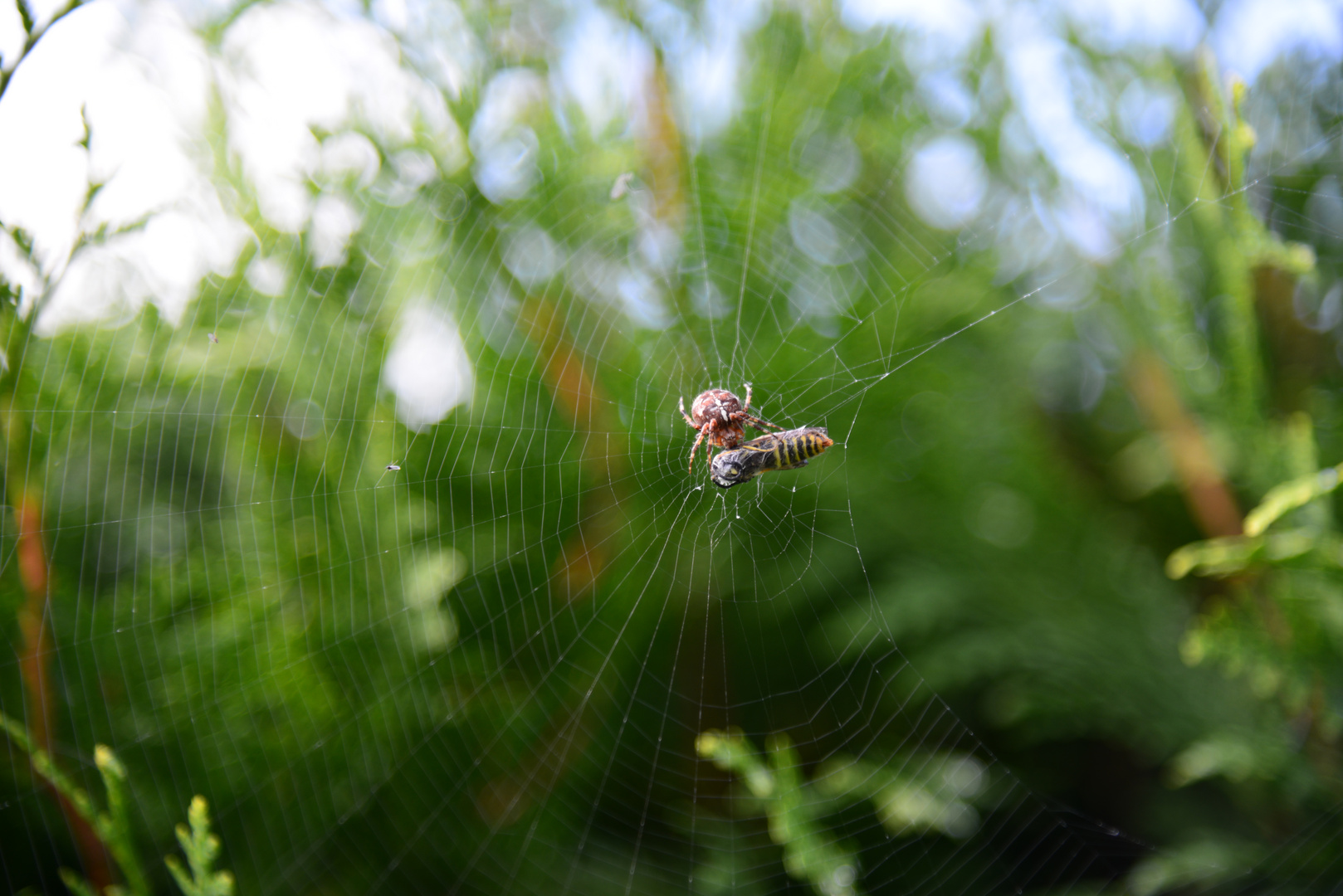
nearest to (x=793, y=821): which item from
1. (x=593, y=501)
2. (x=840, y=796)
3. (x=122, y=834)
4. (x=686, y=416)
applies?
(x=840, y=796)

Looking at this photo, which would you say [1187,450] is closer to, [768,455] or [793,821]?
[768,455]

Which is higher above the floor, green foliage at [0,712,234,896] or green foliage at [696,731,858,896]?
green foliage at [696,731,858,896]

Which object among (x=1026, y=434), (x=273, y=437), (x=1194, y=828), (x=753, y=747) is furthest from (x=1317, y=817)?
(x=273, y=437)

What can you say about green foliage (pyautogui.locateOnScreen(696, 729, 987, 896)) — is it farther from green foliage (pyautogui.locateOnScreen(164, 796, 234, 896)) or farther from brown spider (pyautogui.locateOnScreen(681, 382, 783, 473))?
brown spider (pyautogui.locateOnScreen(681, 382, 783, 473))

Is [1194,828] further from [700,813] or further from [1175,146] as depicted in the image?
[1175,146]

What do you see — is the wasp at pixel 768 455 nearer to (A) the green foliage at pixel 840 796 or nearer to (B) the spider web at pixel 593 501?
(B) the spider web at pixel 593 501

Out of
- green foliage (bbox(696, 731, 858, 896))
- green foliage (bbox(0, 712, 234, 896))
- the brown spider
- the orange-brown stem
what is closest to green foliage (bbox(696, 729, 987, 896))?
green foliage (bbox(696, 731, 858, 896))

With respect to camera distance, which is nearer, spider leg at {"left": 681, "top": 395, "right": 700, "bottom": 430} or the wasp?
the wasp
